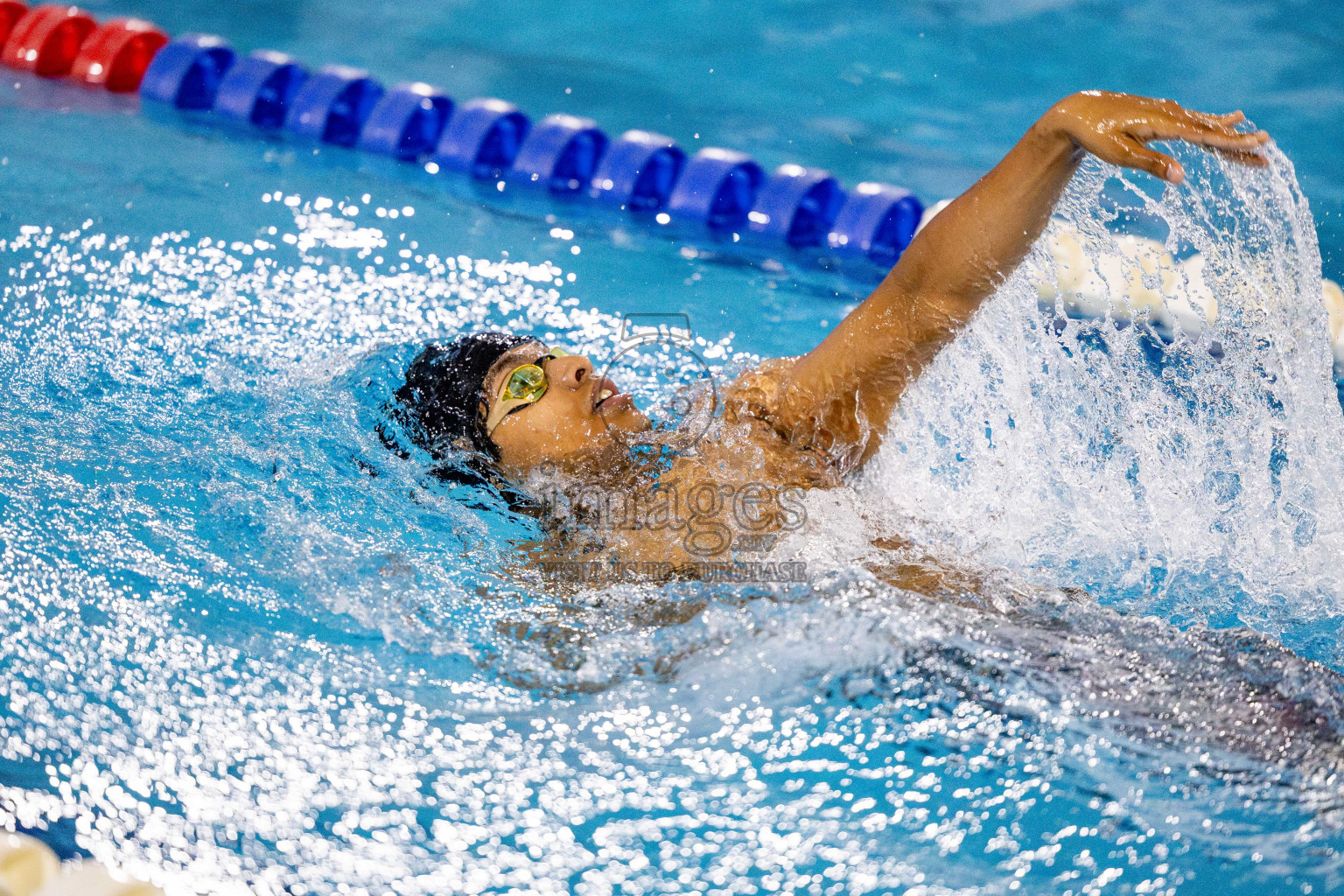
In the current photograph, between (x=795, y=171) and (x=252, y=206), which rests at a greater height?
(x=795, y=171)

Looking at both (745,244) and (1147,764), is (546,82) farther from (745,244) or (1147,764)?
(1147,764)

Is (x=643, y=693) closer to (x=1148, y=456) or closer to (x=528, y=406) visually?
(x=528, y=406)

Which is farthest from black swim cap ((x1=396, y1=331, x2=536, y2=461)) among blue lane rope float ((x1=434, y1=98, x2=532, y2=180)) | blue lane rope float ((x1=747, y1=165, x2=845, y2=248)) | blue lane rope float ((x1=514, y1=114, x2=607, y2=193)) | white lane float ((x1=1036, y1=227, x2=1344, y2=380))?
blue lane rope float ((x1=434, y1=98, x2=532, y2=180))

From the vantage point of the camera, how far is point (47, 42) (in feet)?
17.4

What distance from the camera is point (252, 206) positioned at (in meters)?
4.18

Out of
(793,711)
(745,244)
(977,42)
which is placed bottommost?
(793,711)

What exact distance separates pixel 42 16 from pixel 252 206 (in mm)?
2351

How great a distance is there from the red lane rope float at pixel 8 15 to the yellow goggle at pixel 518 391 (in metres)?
4.65

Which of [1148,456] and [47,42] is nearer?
[1148,456]

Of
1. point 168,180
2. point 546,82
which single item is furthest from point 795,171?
A: point 168,180

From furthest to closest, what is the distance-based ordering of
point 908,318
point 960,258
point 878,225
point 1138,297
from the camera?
point 878,225 → point 1138,297 → point 908,318 → point 960,258

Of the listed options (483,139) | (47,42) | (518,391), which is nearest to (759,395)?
(518,391)

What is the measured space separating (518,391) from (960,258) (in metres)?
0.92

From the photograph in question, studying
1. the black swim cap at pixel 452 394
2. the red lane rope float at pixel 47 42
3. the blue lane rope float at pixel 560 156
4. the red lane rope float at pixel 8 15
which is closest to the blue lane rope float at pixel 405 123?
the blue lane rope float at pixel 560 156
